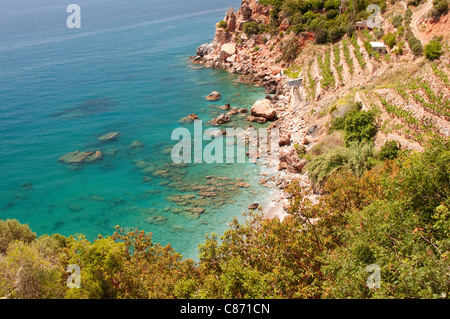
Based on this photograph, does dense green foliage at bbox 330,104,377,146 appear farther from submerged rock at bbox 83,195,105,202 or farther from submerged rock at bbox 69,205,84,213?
submerged rock at bbox 69,205,84,213

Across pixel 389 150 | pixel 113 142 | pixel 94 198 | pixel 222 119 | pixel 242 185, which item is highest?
pixel 389 150

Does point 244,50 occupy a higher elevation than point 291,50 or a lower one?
lower

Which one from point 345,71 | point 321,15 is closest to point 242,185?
point 345,71

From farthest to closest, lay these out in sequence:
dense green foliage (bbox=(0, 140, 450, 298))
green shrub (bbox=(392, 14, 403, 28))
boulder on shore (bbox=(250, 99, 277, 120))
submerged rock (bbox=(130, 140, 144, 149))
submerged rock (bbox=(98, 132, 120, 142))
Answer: boulder on shore (bbox=(250, 99, 277, 120))
submerged rock (bbox=(98, 132, 120, 142))
green shrub (bbox=(392, 14, 403, 28))
submerged rock (bbox=(130, 140, 144, 149))
dense green foliage (bbox=(0, 140, 450, 298))

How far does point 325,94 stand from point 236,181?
70.9 feet

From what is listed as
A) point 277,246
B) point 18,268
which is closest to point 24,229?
point 18,268

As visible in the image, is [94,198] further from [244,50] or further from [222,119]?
[244,50]

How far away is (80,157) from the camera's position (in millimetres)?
47656

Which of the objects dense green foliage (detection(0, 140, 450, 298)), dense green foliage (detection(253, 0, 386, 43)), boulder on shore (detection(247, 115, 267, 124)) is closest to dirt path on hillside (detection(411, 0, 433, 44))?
dense green foliage (detection(253, 0, 386, 43))

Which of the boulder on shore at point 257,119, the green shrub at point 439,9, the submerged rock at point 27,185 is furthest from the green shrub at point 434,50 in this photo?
the submerged rock at point 27,185

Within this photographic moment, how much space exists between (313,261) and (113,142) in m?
41.2

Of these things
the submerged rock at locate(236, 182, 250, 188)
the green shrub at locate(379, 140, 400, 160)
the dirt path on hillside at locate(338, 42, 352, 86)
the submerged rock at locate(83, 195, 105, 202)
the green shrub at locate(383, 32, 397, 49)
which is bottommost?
the submerged rock at locate(83, 195, 105, 202)

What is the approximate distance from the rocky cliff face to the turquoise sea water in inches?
161

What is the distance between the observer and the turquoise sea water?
35656mm
